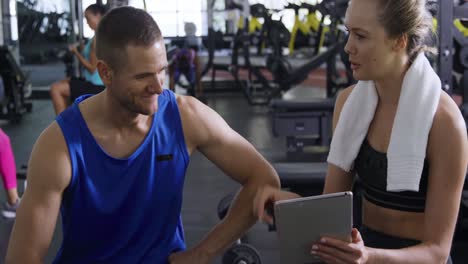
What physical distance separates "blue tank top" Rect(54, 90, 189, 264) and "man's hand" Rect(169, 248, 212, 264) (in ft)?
0.05

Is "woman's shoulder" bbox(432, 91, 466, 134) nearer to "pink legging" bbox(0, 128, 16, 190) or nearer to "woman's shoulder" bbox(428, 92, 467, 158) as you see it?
"woman's shoulder" bbox(428, 92, 467, 158)

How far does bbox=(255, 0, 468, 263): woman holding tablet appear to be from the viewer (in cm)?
116

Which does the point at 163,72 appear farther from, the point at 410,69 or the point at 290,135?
the point at 290,135

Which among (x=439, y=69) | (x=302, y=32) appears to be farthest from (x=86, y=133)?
(x=302, y=32)

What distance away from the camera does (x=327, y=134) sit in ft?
15.2

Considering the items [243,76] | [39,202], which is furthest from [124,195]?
[243,76]

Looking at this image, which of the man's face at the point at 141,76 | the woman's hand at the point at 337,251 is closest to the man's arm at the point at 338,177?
the woman's hand at the point at 337,251

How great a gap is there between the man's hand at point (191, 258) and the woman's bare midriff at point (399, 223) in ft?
1.17

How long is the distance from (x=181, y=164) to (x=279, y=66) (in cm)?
605

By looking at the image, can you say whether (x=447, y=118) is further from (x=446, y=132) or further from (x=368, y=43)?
(x=368, y=43)

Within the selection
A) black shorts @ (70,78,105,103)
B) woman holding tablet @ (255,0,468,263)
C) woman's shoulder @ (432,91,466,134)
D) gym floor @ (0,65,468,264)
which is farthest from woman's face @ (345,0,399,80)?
black shorts @ (70,78,105,103)

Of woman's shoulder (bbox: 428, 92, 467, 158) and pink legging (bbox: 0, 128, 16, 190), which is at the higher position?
woman's shoulder (bbox: 428, 92, 467, 158)

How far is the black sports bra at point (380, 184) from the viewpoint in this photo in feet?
4.00

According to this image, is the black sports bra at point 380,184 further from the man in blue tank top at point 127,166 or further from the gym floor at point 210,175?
the gym floor at point 210,175
